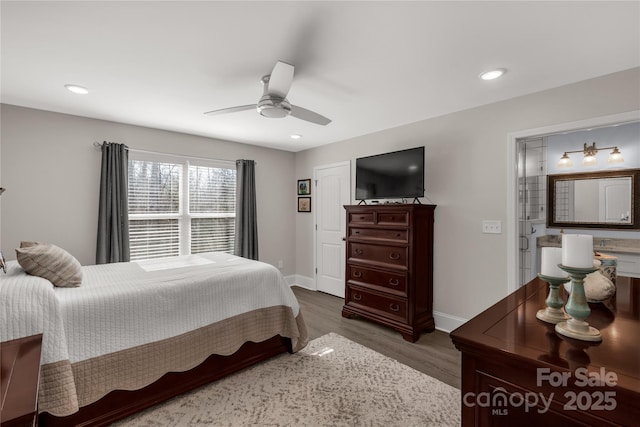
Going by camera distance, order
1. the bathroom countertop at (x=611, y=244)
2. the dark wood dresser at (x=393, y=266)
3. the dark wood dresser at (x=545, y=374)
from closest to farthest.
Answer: the dark wood dresser at (x=545, y=374) → the dark wood dresser at (x=393, y=266) → the bathroom countertop at (x=611, y=244)

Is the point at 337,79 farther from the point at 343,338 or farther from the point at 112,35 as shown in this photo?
the point at 343,338

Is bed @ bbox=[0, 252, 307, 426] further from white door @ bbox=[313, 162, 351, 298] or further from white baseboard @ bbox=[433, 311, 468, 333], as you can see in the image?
white door @ bbox=[313, 162, 351, 298]

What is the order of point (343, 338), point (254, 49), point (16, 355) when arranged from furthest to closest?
point (343, 338), point (254, 49), point (16, 355)

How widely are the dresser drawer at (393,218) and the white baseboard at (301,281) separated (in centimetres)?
212

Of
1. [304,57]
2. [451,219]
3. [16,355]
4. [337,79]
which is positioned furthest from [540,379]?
[451,219]

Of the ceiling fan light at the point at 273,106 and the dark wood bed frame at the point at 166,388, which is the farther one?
the ceiling fan light at the point at 273,106

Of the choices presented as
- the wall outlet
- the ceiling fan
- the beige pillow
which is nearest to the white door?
the wall outlet

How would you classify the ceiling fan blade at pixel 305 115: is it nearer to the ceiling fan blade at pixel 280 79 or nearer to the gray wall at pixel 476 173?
the ceiling fan blade at pixel 280 79

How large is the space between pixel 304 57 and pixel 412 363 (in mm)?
2642

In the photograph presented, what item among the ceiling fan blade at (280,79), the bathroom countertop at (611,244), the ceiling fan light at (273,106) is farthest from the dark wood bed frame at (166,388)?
the bathroom countertop at (611,244)

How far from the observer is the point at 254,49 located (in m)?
1.95

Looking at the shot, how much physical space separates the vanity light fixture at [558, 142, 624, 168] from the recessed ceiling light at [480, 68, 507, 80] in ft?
8.94

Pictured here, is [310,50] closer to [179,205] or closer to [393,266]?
[393,266]

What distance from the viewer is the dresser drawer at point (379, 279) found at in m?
3.12
